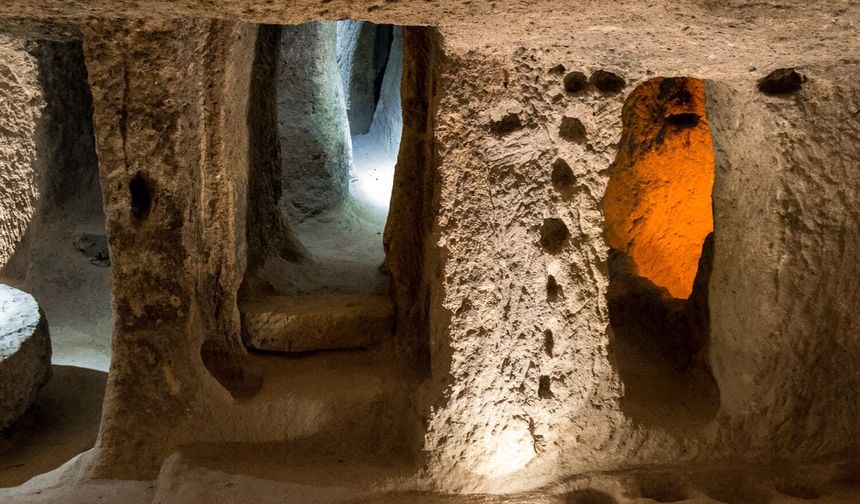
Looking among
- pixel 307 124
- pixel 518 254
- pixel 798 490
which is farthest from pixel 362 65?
pixel 798 490

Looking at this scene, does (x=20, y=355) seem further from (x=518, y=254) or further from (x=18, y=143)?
(x=518, y=254)

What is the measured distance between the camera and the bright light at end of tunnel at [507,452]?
94.2 inches

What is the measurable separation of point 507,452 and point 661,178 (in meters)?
2.38

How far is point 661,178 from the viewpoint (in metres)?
4.32

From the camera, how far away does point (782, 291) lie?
2408 millimetres

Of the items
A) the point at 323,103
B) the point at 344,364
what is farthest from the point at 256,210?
the point at 323,103

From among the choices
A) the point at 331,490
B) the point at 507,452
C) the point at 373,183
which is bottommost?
the point at 331,490

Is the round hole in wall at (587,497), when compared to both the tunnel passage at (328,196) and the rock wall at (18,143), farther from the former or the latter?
the rock wall at (18,143)

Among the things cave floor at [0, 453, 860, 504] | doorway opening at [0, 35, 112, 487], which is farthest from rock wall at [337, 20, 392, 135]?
→ cave floor at [0, 453, 860, 504]

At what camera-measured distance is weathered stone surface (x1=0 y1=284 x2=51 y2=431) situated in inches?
135

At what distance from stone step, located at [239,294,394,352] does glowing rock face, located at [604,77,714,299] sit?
1.82 m

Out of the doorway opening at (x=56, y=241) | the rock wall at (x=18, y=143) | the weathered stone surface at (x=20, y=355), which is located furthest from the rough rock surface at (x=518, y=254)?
the rock wall at (x=18, y=143)

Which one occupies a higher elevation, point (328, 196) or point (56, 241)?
point (328, 196)

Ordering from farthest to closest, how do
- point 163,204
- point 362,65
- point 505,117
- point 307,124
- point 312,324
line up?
point 362,65 → point 307,124 → point 312,324 → point 163,204 → point 505,117
